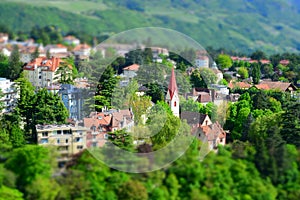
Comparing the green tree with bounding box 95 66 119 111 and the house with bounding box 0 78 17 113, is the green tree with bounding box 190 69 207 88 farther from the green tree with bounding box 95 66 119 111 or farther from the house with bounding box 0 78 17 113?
the house with bounding box 0 78 17 113

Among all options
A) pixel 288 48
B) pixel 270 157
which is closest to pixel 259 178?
pixel 270 157

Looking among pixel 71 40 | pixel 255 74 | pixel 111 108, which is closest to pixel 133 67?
pixel 255 74

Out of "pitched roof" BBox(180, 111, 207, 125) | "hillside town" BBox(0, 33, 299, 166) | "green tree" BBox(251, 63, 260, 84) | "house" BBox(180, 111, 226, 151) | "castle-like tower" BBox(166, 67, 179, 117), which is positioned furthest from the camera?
"green tree" BBox(251, 63, 260, 84)

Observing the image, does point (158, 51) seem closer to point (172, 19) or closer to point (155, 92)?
point (155, 92)

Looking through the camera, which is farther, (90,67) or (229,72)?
(229,72)

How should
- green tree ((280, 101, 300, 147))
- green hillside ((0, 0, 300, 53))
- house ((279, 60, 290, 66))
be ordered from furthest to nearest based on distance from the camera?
green hillside ((0, 0, 300, 53)) < house ((279, 60, 290, 66)) < green tree ((280, 101, 300, 147))

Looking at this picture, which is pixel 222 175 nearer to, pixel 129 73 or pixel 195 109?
pixel 195 109

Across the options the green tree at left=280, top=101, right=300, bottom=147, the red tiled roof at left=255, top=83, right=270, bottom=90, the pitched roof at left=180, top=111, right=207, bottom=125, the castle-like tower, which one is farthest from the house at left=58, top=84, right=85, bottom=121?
the red tiled roof at left=255, top=83, right=270, bottom=90
